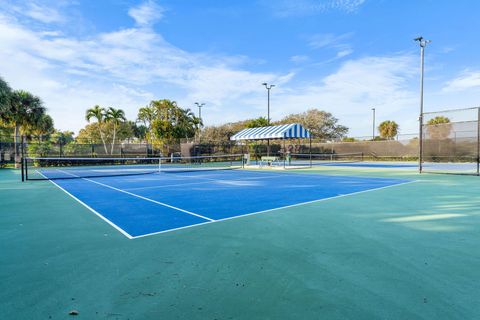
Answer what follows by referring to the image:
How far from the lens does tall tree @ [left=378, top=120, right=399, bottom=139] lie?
1917 inches

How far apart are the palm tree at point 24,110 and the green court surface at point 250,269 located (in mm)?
25927

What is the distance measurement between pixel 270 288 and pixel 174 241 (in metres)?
1.97

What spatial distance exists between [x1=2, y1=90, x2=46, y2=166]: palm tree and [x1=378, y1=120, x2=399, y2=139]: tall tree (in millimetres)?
48627

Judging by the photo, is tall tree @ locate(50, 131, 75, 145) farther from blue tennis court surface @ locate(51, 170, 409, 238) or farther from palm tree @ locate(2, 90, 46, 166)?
blue tennis court surface @ locate(51, 170, 409, 238)

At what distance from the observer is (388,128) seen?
4900 cm

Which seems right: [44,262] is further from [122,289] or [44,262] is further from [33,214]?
[33,214]

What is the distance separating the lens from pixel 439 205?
7027 millimetres

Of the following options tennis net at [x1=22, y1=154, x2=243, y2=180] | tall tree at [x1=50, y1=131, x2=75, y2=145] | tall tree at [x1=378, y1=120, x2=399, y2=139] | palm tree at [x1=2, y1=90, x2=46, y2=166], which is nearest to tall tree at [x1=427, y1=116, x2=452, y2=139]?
tennis net at [x1=22, y1=154, x2=243, y2=180]

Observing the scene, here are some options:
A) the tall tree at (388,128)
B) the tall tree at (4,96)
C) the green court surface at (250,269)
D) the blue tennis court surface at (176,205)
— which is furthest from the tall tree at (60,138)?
the tall tree at (388,128)

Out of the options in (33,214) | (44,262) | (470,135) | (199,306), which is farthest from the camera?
(470,135)

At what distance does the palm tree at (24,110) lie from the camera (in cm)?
2582

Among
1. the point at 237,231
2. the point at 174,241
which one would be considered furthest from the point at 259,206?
the point at 174,241

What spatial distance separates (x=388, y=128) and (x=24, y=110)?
166 ft

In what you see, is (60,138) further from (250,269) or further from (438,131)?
(250,269)
